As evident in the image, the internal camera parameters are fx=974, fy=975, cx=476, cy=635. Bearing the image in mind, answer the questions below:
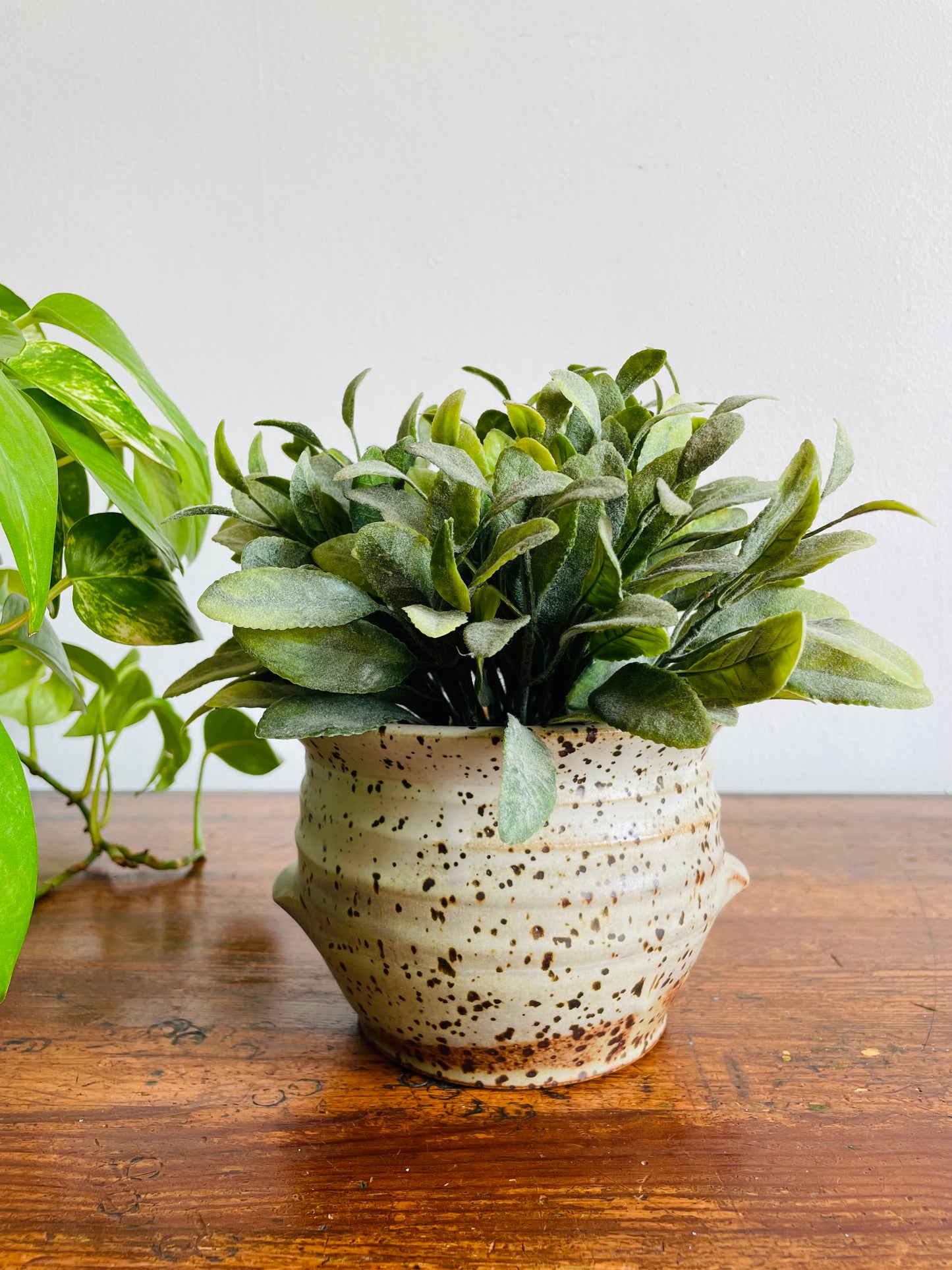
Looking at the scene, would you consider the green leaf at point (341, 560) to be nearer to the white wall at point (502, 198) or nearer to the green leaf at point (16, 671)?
the green leaf at point (16, 671)

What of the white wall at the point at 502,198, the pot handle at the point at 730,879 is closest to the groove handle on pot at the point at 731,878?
the pot handle at the point at 730,879

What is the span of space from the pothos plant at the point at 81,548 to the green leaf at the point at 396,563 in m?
0.12

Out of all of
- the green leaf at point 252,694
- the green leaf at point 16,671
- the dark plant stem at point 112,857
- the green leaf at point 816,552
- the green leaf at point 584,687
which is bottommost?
the dark plant stem at point 112,857

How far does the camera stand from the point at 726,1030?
1.59 ft

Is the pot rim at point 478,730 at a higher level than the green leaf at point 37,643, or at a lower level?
higher

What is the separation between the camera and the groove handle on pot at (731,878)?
1.50 ft

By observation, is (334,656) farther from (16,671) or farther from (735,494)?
(16,671)

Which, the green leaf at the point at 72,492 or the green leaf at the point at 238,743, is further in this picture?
the green leaf at the point at 238,743

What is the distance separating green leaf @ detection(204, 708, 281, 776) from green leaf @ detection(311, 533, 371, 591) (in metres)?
0.31

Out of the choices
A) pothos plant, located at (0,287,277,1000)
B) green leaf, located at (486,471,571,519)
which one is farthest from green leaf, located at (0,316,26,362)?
green leaf, located at (486,471,571,519)

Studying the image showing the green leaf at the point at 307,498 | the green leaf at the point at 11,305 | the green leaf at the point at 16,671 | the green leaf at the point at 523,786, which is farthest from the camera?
the green leaf at the point at 16,671

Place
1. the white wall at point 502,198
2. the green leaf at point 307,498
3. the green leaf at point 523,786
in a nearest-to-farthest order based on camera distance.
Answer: the green leaf at point 523,786, the green leaf at point 307,498, the white wall at point 502,198

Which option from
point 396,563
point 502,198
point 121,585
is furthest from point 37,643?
point 502,198

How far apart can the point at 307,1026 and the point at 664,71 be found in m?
0.91
